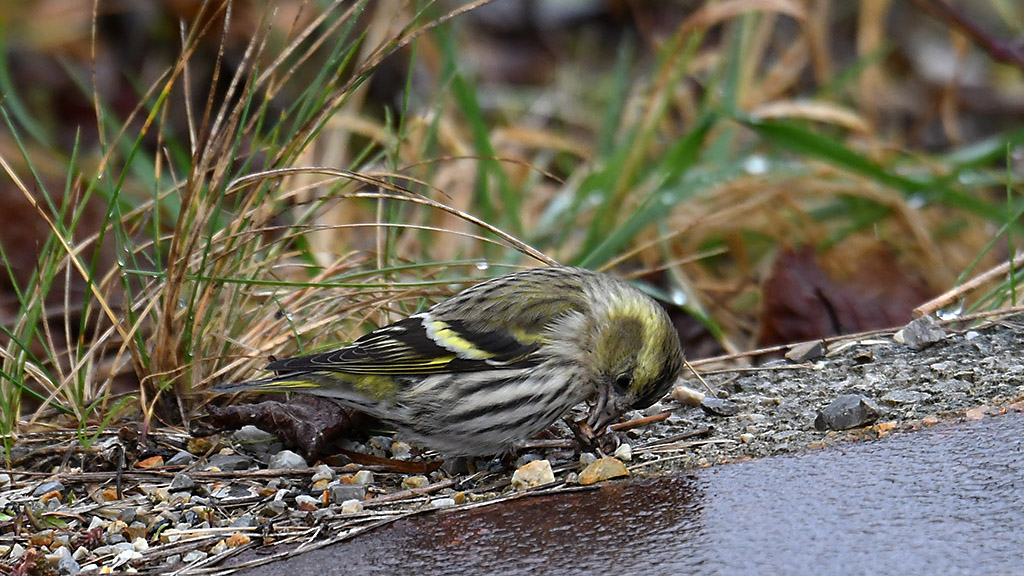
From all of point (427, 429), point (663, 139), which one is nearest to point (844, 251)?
point (663, 139)

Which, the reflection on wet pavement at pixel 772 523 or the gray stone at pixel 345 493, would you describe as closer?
the reflection on wet pavement at pixel 772 523

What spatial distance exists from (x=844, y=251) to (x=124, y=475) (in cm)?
309

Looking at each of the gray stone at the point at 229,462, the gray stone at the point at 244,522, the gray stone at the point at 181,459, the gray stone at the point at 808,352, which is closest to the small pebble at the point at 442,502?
the gray stone at the point at 244,522

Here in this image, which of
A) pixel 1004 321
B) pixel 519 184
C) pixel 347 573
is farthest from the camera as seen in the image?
pixel 519 184

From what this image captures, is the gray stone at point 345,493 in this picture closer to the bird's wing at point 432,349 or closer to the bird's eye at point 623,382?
the bird's wing at point 432,349

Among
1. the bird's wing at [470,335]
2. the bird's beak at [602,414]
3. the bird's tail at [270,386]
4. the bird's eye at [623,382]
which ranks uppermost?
the bird's wing at [470,335]

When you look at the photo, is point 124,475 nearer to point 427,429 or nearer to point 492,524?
point 427,429

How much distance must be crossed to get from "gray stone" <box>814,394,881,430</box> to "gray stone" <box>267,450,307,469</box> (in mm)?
1077

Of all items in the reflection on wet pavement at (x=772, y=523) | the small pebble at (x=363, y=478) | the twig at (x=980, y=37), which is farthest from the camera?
the twig at (x=980, y=37)

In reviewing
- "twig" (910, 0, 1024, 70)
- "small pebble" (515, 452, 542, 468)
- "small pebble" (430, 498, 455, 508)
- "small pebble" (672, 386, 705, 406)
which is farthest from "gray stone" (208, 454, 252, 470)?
"twig" (910, 0, 1024, 70)

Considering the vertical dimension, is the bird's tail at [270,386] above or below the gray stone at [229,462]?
above

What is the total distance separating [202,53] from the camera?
7289 mm

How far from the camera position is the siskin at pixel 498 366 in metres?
2.76

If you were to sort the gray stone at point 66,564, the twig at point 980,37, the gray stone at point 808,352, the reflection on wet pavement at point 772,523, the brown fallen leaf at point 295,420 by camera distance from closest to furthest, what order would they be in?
the reflection on wet pavement at point 772,523, the gray stone at point 66,564, the brown fallen leaf at point 295,420, the gray stone at point 808,352, the twig at point 980,37
